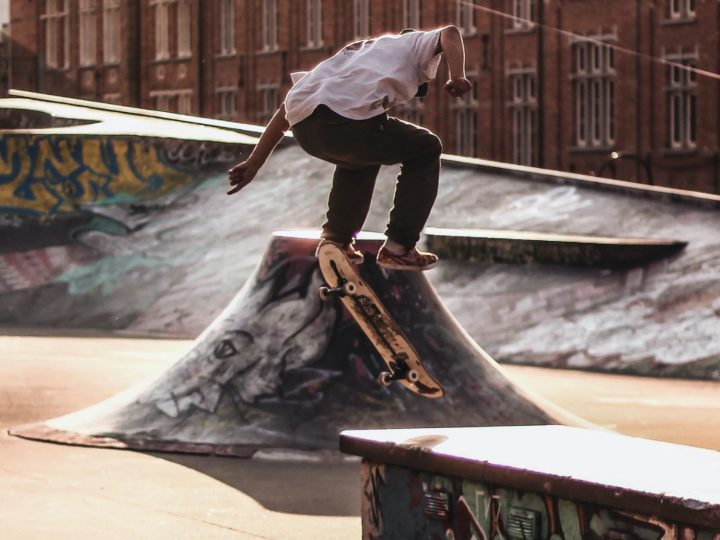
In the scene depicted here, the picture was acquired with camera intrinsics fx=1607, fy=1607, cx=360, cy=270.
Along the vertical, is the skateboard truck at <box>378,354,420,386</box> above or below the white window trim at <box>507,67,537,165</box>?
above

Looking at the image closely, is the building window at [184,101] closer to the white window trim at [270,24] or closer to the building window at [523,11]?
the white window trim at [270,24]

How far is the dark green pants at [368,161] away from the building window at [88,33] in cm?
5959

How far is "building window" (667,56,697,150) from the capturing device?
147 ft

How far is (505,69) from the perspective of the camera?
49531 mm

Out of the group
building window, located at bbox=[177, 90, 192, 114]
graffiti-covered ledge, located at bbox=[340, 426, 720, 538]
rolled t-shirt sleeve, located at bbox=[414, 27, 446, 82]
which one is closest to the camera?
graffiti-covered ledge, located at bbox=[340, 426, 720, 538]

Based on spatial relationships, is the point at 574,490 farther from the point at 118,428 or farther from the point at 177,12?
the point at 177,12

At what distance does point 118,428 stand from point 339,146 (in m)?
6.88

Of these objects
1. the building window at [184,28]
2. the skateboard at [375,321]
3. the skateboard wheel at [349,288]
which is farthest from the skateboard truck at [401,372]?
the building window at [184,28]

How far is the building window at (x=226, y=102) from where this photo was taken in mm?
59188

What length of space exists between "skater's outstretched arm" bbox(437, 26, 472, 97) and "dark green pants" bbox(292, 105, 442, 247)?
0.39 metres

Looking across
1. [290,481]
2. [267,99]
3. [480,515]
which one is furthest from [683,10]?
[480,515]

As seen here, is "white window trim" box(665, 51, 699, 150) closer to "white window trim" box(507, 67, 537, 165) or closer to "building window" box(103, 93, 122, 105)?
Result: "white window trim" box(507, 67, 537, 165)

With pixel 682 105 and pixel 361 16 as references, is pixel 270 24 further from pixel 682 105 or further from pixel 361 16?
pixel 682 105

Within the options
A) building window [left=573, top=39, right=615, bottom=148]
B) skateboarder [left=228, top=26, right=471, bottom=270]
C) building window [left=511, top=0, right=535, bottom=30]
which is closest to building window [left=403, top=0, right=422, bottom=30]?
building window [left=511, top=0, right=535, bottom=30]
